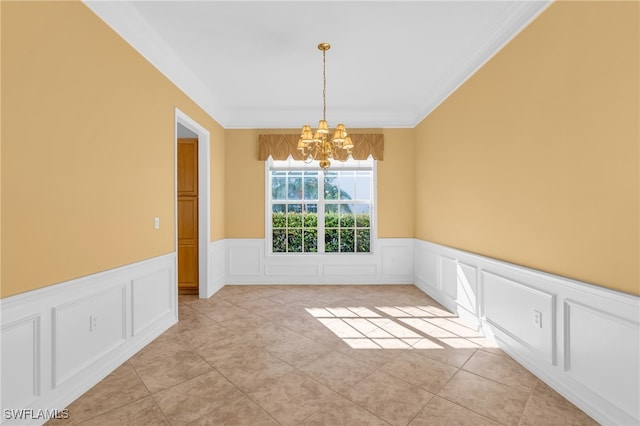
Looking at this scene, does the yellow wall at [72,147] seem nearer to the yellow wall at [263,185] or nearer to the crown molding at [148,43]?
the crown molding at [148,43]

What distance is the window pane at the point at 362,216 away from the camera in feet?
18.3

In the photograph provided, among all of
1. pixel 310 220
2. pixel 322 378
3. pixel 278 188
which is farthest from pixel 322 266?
pixel 322 378

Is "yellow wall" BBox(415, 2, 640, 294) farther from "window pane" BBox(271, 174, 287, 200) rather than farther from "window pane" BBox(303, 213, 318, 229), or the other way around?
"window pane" BBox(271, 174, 287, 200)

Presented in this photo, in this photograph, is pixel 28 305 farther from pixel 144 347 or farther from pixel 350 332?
pixel 350 332

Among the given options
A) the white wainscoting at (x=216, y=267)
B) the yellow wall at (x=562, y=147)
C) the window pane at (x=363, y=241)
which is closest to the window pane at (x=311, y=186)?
the window pane at (x=363, y=241)

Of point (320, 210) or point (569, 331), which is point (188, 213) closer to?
point (320, 210)

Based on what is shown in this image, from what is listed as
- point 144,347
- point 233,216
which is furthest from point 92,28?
point 233,216

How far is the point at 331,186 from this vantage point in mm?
5590

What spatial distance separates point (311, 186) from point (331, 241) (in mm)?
1099

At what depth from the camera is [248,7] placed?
2580mm

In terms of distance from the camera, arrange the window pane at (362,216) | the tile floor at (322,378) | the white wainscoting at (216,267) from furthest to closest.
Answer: the window pane at (362,216)
the white wainscoting at (216,267)
the tile floor at (322,378)

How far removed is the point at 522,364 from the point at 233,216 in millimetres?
4597

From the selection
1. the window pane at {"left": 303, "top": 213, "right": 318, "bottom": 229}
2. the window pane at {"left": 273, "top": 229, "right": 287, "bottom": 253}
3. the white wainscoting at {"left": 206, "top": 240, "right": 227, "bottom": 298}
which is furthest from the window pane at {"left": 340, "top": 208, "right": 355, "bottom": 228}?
the white wainscoting at {"left": 206, "top": 240, "right": 227, "bottom": 298}

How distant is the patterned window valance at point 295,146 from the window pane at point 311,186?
1.38 ft
